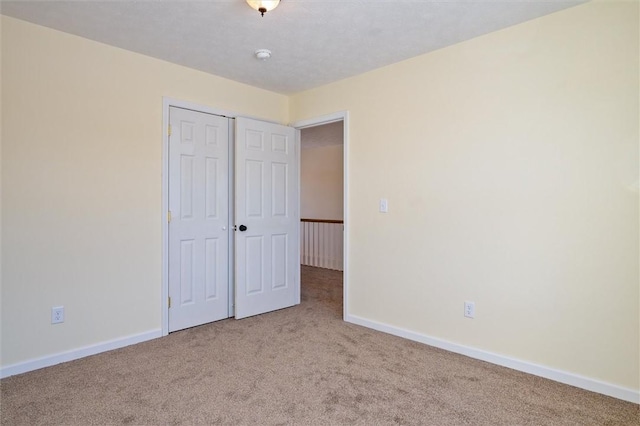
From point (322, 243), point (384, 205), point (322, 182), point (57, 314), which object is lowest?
point (57, 314)

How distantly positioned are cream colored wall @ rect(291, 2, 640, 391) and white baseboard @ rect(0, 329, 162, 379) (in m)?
1.98

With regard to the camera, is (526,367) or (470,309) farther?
(470,309)

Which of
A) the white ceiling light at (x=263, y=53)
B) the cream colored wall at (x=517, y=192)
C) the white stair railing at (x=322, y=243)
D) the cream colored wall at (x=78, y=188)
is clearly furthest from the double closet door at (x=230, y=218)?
the white stair railing at (x=322, y=243)

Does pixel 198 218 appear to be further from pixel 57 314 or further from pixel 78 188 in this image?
pixel 57 314

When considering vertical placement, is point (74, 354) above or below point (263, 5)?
below

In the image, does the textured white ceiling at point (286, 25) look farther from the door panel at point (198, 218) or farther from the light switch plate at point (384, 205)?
the light switch plate at point (384, 205)

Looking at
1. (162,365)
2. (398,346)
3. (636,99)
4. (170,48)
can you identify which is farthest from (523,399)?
(170,48)

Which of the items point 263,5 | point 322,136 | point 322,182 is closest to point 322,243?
point 322,182

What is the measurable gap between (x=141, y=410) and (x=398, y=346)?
6.12 feet

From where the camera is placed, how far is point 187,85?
10.7ft

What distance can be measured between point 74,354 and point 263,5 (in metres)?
2.75

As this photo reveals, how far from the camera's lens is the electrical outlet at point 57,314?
8.43ft

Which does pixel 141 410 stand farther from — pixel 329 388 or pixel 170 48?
pixel 170 48

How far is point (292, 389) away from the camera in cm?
220
